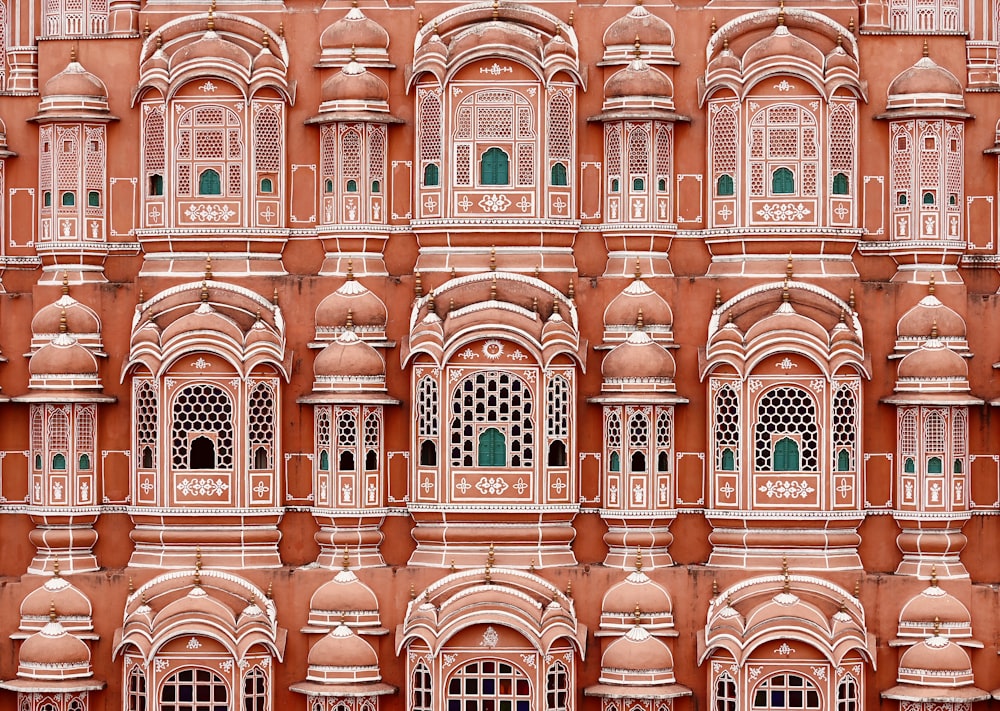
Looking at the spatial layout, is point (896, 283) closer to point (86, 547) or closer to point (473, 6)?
point (473, 6)

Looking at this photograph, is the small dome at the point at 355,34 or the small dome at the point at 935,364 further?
the small dome at the point at 355,34

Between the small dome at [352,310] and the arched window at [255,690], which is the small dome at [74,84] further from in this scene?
the arched window at [255,690]

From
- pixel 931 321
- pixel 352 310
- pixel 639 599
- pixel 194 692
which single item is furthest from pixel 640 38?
pixel 194 692

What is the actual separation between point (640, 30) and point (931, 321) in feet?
23.6

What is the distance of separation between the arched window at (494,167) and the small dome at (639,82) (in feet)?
7.18

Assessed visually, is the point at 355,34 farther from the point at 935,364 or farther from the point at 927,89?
the point at 935,364

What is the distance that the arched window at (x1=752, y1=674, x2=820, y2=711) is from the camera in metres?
41.5

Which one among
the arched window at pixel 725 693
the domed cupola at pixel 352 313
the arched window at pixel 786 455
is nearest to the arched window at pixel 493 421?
the domed cupola at pixel 352 313

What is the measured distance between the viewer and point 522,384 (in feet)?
138

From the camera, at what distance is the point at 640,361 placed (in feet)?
137

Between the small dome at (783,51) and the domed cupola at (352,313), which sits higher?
the small dome at (783,51)

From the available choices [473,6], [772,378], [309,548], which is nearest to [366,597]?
[309,548]

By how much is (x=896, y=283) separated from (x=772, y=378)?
9.84 feet

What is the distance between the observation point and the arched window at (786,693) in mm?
41500
